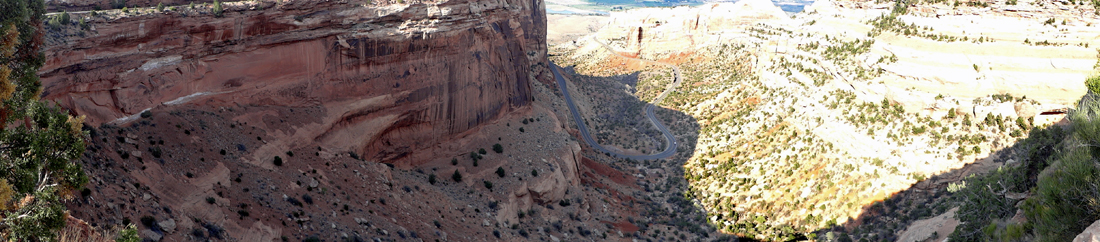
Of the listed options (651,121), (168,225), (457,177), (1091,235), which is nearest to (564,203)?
(457,177)

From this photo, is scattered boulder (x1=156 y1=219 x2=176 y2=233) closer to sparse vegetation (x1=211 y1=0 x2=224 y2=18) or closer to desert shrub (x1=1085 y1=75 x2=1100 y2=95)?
sparse vegetation (x1=211 y1=0 x2=224 y2=18)

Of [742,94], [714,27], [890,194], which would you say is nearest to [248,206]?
[890,194]

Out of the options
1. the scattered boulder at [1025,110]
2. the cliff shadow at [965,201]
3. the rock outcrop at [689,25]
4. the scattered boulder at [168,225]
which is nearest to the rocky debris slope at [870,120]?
the scattered boulder at [1025,110]

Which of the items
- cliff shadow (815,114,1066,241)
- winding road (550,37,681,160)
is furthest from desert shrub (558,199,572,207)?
winding road (550,37,681,160)

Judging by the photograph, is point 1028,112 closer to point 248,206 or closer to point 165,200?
point 248,206

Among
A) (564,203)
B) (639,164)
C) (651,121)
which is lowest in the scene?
(639,164)

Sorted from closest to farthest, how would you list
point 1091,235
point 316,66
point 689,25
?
point 1091,235, point 316,66, point 689,25

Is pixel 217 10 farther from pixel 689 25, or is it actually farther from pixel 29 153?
pixel 689 25
